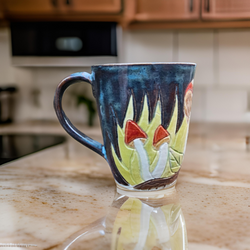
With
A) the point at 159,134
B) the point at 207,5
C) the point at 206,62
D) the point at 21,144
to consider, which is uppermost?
the point at 207,5

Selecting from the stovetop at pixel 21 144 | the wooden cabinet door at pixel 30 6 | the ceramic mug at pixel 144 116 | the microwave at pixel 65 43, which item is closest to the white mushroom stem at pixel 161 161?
the ceramic mug at pixel 144 116

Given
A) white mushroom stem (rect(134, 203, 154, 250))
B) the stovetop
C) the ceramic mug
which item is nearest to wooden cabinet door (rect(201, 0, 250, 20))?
the stovetop

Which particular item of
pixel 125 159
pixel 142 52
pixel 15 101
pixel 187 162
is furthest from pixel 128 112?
pixel 15 101

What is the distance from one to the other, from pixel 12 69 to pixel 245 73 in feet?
3.58

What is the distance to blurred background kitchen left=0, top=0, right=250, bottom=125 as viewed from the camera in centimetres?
119

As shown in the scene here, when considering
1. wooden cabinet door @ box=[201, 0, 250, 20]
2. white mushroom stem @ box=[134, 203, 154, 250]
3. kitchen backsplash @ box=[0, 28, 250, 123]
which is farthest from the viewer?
kitchen backsplash @ box=[0, 28, 250, 123]

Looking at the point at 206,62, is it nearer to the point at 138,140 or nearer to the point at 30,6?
the point at 30,6

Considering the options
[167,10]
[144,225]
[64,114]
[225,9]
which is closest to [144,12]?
[167,10]

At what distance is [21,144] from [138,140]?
1.80ft

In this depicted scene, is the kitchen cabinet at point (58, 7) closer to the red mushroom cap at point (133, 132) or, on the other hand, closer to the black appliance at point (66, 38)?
the black appliance at point (66, 38)

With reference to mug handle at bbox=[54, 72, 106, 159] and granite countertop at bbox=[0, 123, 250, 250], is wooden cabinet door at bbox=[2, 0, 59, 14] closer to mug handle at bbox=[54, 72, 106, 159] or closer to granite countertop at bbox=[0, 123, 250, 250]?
granite countertop at bbox=[0, 123, 250, 250]

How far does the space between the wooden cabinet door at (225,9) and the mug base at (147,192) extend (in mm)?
946

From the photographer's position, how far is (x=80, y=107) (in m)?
1.43

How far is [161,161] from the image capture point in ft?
1.23
